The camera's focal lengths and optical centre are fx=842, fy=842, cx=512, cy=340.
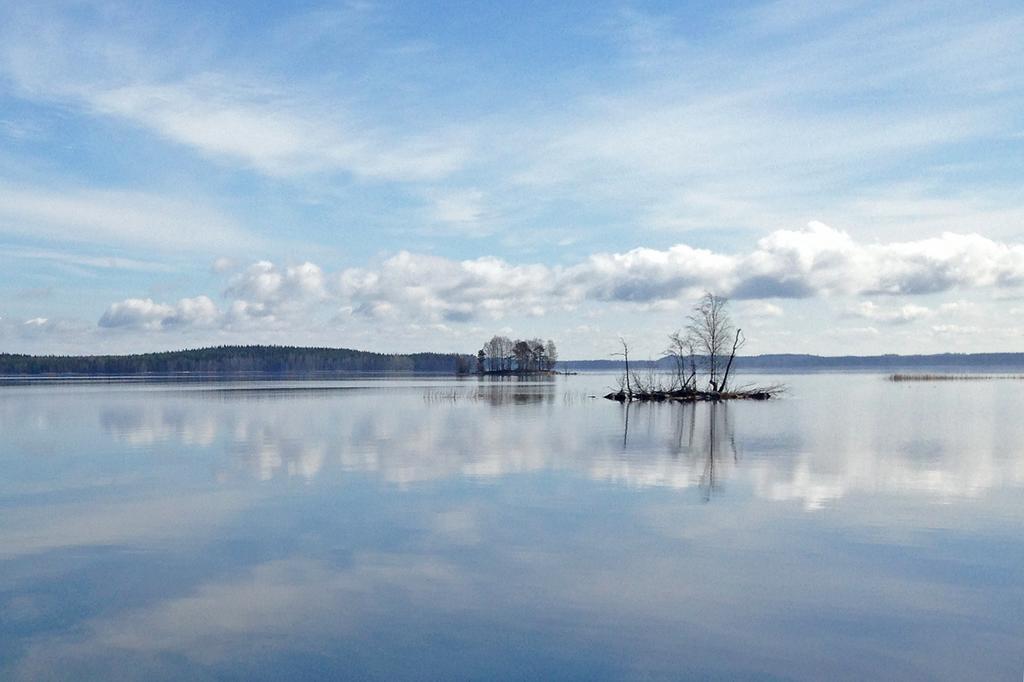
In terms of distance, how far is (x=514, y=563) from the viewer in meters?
13.0

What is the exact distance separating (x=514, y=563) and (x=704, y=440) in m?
19.5

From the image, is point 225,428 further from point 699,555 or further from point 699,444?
point 699,555

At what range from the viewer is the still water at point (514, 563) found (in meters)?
9.23

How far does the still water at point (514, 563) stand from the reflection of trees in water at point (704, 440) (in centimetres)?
26

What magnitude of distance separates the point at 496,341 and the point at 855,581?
167760 mm

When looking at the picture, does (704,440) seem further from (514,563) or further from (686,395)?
(686,395)

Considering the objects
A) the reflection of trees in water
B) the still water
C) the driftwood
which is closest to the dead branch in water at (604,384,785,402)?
the driftwood

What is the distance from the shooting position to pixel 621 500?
1811 centimetres

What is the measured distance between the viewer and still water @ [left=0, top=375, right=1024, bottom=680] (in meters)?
9.23

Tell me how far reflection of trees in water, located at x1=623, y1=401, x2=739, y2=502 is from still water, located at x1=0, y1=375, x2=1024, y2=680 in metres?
0.26

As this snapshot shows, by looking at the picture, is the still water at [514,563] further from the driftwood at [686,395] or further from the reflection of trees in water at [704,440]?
the driftwood at [686,395]

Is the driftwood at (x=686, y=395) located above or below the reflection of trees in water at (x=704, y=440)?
above

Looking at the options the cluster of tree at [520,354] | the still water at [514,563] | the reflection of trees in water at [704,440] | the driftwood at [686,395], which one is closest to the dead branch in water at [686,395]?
the driftwood at [686,395]

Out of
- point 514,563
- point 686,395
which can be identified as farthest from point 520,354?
point 514,563
